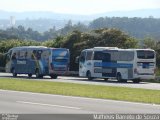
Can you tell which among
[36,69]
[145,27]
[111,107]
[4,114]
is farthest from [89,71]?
[145,27]

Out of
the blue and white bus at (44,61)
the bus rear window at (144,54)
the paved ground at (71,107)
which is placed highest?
the paved ground at (71,107)

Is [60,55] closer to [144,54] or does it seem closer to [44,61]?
[44,61]

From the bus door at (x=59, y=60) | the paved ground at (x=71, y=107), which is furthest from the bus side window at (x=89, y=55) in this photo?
the paved ground at (x=71, y=107)

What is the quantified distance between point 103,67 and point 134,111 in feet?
96.4

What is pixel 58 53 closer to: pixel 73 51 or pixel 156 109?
pixel 73 51

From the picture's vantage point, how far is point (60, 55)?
49.2 meters

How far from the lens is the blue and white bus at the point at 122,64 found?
43.7 metres

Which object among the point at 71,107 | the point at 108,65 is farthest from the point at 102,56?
the point at 71,107

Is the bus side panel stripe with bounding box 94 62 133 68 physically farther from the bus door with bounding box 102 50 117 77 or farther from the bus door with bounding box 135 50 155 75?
the bus door with bounding box 135 50 155 75

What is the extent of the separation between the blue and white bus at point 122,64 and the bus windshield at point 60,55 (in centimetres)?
248

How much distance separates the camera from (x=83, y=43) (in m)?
62.3

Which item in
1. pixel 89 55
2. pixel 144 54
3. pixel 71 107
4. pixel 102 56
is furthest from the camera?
pixel 89 55

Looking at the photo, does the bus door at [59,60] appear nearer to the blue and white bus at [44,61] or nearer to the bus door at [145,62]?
the blue and white bus at [44,61]

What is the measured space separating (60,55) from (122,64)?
23.8 feet
